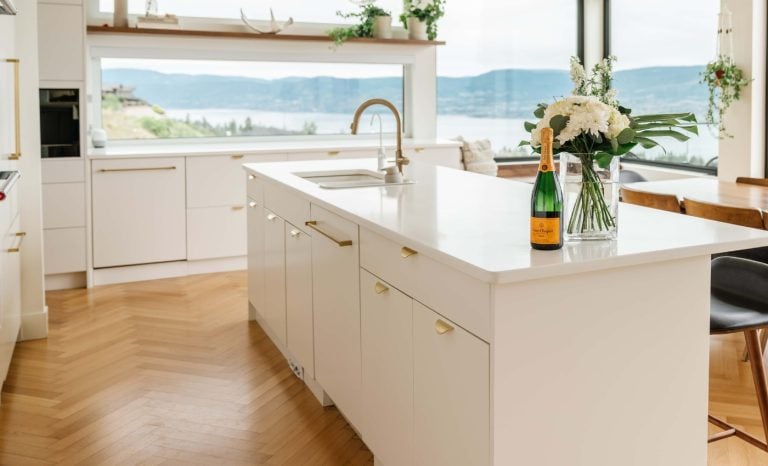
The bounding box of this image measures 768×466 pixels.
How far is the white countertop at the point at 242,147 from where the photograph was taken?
5.48m

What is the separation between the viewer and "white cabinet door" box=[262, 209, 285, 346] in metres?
3.64

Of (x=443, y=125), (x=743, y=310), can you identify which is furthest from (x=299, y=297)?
(x=443, y=125)

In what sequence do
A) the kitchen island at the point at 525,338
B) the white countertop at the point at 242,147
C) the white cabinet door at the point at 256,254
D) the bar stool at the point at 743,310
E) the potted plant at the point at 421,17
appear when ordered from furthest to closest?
the potted plant at the point at 421,17, the white countertop at the point at 242,147, the white cabinet door at the point at 256,254, the bar stool at the point at 743,310, the kitchen island at the point at 525,338

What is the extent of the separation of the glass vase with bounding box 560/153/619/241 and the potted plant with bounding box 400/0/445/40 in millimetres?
5022

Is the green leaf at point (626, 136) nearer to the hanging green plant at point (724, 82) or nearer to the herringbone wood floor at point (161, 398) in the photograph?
the herringbone wood floor at point (161, 398)

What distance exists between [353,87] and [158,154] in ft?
7.18

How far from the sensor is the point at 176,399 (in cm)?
330

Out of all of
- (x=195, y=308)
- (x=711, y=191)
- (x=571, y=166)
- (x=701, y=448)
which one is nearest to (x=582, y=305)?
(x=571, y=166)

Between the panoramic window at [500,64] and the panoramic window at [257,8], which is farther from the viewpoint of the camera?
the panoramic window at [500,64]

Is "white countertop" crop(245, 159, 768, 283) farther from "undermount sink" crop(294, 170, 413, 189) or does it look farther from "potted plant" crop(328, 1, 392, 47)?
"potted plant" crop(328, 1, 392, 47)

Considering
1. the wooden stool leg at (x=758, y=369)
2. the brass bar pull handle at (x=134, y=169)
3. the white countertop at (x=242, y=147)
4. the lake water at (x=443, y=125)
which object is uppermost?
the lake water at (x=443, y=125)

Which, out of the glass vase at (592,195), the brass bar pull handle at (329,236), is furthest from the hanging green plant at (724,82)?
the glass vase at (592,195)

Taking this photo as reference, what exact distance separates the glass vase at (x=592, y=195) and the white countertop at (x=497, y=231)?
0.04m

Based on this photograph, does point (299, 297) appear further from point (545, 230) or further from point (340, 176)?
point (545, 230)
